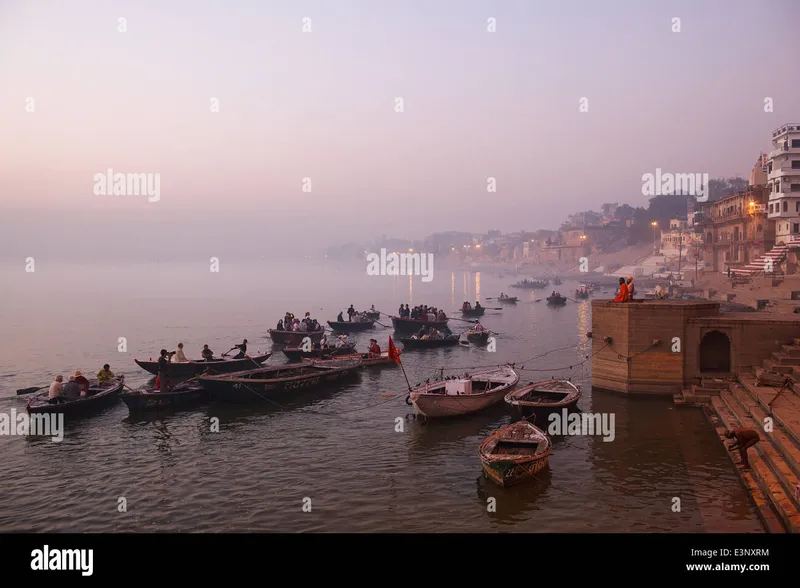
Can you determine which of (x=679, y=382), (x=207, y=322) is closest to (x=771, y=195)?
(x=679, y=382)

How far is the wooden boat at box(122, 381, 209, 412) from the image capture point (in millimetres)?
23453

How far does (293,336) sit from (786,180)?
5562 centimetres

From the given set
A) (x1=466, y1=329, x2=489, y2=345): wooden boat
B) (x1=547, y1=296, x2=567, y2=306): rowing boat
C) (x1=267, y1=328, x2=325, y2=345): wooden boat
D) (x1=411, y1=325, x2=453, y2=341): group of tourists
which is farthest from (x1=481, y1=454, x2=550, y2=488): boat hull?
(x1=547, y1=296, x2=567, y2=306): rowing boat

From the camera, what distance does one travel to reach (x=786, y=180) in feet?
211

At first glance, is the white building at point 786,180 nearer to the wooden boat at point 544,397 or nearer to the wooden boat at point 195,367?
the wooden boat at point 544,397

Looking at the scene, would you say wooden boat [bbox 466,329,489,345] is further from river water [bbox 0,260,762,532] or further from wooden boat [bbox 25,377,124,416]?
wooden boat [bbox 25,377,124,416]

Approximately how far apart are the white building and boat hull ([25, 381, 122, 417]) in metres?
66.0

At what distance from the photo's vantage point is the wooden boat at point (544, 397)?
21328 millimetres

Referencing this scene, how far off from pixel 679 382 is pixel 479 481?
11540 millimetres

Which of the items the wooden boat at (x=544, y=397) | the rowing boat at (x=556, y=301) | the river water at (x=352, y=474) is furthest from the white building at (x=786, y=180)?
the wooden boat at (x=544, y=397)

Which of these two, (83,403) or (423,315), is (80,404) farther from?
(423,315)

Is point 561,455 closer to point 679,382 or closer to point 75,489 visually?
point 679,382
